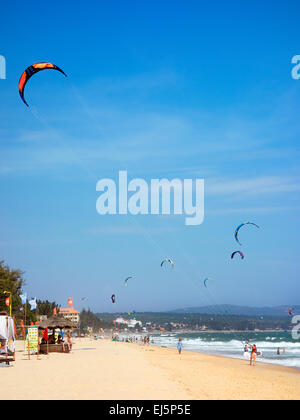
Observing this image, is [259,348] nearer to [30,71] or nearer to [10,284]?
[10,284]

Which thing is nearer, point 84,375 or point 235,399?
point 235,399

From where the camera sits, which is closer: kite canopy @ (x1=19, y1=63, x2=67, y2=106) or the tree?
kite canopy @ (x1=19, y1=63, x2=67, y2=106)

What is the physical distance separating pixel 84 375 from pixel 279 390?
211 inches

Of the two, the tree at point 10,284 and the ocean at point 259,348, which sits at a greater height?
the tree at point 10,284

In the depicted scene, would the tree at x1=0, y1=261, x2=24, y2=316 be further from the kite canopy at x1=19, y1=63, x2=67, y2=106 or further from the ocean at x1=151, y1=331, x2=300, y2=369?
the kite canopy at x1=19, y1=63, x2=67, y2=106

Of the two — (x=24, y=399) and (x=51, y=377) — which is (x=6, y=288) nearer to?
(x=51, y=377)

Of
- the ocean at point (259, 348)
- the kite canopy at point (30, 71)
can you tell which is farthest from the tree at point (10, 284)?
the kite canopy at point (30, 71)

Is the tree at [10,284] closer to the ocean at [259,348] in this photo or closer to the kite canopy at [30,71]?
the ocean at [259,348]

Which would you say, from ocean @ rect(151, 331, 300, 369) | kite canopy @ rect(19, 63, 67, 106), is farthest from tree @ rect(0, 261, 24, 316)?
kite canopy @ rect(19, 63, 67, 106)

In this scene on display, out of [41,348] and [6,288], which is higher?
[6,288]

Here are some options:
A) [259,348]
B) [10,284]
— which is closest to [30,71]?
[10,284]
